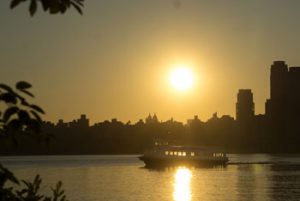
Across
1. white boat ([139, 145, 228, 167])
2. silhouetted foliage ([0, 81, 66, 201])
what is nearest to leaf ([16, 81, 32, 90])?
silhouetted foliage ([0, 81, 66, 201])

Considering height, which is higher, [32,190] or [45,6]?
[45,6]

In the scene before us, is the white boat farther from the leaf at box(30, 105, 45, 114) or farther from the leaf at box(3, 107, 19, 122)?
the leaf at box(3, 107, 19, 122)

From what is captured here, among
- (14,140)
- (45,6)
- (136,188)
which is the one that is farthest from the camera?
(136,188)

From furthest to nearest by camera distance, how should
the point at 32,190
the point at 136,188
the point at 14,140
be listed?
the point at 136,188 < the point at 32,190 < the point at 14,140

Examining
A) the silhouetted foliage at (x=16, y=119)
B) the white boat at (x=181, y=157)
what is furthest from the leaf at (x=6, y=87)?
the white boat at (x=181, y=157)

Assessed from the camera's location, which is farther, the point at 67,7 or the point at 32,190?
the point at 32,190

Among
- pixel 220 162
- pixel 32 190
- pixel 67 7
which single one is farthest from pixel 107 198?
pixel 220 162

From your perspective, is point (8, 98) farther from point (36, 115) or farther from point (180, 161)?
point (180, 161)

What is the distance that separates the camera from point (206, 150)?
16338 centimetres

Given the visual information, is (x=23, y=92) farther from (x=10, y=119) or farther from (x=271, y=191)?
(x=271, y=191)

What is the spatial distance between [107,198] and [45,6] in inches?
2954

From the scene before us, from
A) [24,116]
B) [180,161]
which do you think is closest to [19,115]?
[24,116]

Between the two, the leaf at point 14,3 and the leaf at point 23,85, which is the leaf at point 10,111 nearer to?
the leaf at point 23,85

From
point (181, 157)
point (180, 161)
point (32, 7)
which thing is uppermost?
point (181, 157)
